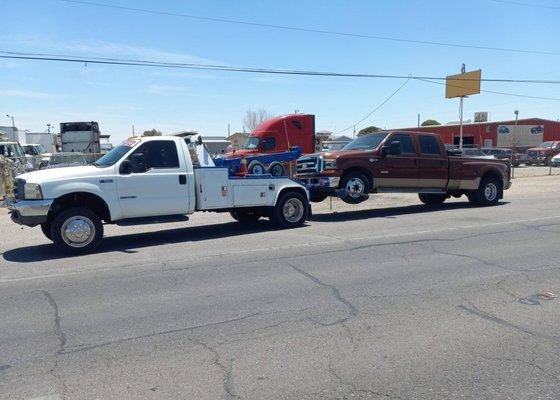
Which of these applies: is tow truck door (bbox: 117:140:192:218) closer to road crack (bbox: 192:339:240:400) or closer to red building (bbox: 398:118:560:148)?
road crack (bbox: 192:339:240:400)

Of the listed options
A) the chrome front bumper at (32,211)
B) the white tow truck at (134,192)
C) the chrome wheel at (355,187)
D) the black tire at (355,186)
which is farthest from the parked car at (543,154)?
the chrome front bumper at (32,211)

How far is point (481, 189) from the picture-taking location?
1554 centimetres

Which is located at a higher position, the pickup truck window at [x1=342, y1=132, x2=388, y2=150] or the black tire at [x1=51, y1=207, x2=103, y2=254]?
the pickup truck window at [x1=342, y1=132, x2=388, y2=150]

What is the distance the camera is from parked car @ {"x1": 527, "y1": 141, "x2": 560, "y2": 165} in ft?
Result: 129

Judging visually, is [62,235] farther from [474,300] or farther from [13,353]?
[474,300]

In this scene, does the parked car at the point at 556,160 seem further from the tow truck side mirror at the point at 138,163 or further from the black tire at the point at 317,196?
the tow truck side mirror at the point at 138,163

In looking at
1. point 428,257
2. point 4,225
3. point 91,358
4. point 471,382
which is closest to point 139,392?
point 91,358

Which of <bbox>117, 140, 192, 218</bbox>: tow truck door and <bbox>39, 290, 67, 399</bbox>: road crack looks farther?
<bbox>117, 140, 192, 218</bbox>: tow truck door

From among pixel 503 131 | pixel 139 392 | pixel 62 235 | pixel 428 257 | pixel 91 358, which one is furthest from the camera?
pixel 503 131

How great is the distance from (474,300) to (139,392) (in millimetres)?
3841

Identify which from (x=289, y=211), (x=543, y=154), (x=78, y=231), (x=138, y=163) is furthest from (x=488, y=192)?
(x=543, y=154)

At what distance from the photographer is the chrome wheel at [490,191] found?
1569 cm

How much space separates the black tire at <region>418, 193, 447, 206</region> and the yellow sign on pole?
3057 cm

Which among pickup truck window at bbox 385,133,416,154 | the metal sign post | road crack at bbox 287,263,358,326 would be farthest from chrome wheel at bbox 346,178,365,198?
the metal sign post
